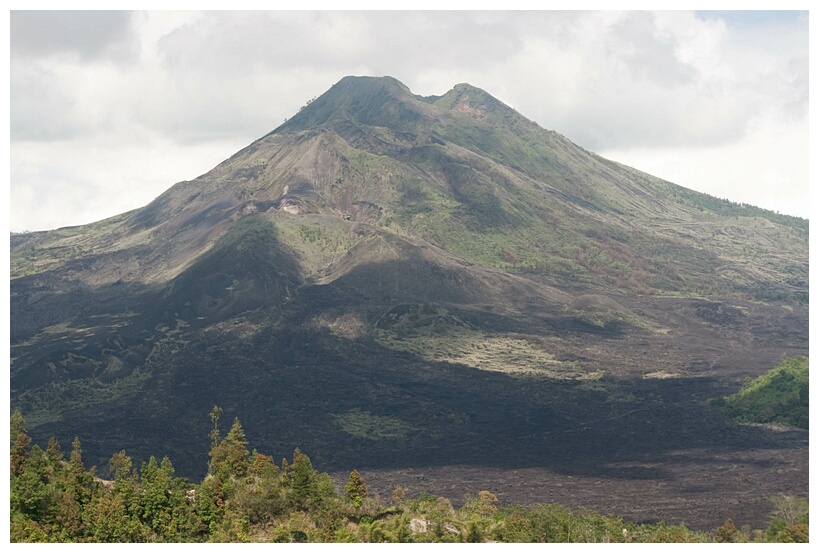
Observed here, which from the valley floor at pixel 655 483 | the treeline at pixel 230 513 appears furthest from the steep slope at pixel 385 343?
the treeline at pixel 230 513

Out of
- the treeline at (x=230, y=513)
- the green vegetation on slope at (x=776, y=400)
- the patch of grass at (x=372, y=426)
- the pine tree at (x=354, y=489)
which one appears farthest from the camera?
the green vegetation on slope at (x=776, y=400)

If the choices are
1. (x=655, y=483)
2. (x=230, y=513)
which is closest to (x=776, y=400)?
(x=655, y=483)

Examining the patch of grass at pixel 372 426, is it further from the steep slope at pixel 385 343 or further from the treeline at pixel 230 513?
the treeline at pixel 230 513

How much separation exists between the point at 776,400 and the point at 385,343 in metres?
55.1

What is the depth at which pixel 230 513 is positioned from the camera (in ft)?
161

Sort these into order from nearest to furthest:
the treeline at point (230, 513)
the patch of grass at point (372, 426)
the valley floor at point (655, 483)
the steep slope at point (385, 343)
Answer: the treeline at point (230, 513), the valley floor at point (655, 483), the steep slope at point (385, 343), the patch of grass at point (372, 426)

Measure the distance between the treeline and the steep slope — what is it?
3744 cm

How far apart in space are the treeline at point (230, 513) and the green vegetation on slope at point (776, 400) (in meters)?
55.5

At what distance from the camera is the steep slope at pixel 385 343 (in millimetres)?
105213

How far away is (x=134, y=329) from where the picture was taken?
500ft

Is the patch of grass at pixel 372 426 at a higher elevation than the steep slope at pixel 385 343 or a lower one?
lower

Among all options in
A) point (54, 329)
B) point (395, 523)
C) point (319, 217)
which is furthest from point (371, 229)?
point (395, 523)

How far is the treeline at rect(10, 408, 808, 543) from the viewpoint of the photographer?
47.8 meters

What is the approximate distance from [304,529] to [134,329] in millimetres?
111045
